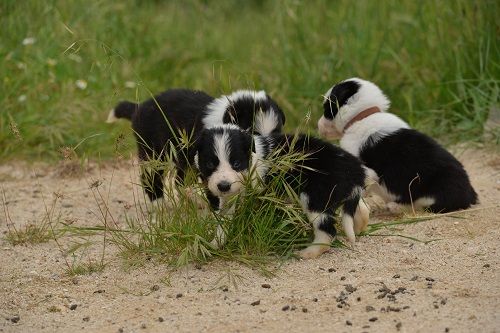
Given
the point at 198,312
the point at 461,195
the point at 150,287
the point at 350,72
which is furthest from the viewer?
the point at 350,72

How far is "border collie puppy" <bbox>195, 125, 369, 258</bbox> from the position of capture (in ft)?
16.6

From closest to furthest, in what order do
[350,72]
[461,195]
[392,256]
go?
1. [392,256]
2. [461,195]
3. [350,72]

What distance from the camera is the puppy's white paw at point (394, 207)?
611cm

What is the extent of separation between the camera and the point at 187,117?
20.0 ft

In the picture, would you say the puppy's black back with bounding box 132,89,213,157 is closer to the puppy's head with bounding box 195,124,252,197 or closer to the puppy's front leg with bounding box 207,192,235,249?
the puppy's head with bounding box 195,124,252,197

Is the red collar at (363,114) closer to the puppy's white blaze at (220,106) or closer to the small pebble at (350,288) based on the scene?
the puppy's white blaze at (220,106)

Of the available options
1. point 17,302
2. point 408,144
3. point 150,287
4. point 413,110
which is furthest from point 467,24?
point 17,302

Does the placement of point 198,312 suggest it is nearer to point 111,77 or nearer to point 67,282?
point 67,282

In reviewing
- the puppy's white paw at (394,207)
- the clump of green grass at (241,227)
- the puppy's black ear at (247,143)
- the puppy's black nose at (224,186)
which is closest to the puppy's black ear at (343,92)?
the puppy's white paw at (394,207)

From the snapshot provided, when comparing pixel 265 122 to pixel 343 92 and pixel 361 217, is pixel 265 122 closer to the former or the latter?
pixel 343 92

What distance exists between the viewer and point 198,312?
14.5ft

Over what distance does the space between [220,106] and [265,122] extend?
1.23 ft

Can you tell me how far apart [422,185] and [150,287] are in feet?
7.17

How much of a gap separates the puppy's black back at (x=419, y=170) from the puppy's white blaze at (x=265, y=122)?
2.38 ft
